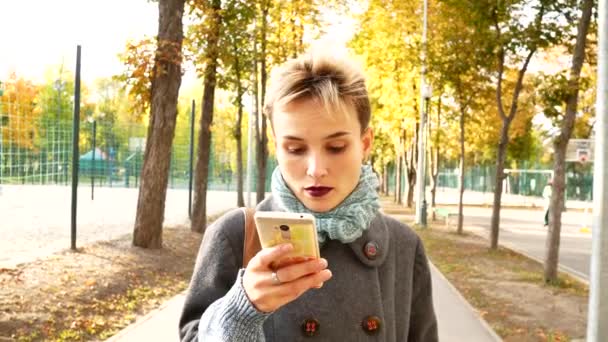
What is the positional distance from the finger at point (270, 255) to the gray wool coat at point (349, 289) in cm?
26

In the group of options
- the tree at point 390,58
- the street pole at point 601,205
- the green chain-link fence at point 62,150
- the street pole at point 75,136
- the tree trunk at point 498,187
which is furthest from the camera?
the tree at point 390,58

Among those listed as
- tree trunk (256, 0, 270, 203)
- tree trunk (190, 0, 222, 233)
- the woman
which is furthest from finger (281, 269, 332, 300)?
tree trunk (256, 0, 270, 203)

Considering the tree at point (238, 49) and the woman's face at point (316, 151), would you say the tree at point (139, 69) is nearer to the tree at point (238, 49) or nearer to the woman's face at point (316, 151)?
the tree at point (238, 49)

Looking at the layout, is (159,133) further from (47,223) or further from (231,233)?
(231,233)

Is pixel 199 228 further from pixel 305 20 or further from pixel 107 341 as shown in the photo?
pixel 107 341

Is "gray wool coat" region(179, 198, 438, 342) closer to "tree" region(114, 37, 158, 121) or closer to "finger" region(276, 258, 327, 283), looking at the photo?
"finger" region(276, 258, 327, 283)

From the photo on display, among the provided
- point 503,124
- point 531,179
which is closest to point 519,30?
point 503,124

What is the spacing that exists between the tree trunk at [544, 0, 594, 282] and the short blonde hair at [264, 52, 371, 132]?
989cm

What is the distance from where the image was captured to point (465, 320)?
8289 mm

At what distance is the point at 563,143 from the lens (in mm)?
11227

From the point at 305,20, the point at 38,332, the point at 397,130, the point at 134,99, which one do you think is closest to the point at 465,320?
the point at 38,332

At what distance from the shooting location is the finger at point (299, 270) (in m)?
1.58

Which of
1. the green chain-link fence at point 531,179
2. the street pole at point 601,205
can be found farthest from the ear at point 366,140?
the green chain-link fence at point 531,179

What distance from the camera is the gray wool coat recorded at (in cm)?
194
